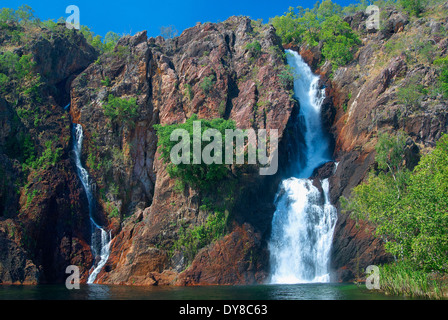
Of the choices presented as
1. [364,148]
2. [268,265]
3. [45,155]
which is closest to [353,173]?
[364,148]

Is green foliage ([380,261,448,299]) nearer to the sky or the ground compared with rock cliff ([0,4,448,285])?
nearer to the ground

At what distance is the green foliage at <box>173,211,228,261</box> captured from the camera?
3722cm

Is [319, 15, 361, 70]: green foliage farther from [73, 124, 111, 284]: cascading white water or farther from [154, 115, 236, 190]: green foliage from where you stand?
[73, 124, 111, 284]: cascading white water

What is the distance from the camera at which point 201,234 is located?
37.7 metres

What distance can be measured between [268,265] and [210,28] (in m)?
37.5

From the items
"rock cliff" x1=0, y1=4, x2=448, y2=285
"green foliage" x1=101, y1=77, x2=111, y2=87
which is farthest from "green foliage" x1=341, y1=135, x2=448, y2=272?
"green foliage" x1=101, y1=77, x2=111, y2=87

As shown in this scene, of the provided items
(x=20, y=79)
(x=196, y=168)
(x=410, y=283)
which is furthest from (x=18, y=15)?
(x=410, y=283)

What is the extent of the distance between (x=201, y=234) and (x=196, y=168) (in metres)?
6.82

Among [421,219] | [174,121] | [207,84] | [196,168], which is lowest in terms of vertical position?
[421,219]

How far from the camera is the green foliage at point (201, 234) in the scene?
122ft

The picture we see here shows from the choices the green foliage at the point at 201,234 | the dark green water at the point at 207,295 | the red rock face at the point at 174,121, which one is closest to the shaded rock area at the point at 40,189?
the red rock face at the point at 174,121

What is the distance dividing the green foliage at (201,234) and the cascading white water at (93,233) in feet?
29.2

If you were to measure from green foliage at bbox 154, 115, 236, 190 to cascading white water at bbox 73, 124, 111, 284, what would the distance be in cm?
1080

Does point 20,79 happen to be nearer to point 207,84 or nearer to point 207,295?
point 207,84
